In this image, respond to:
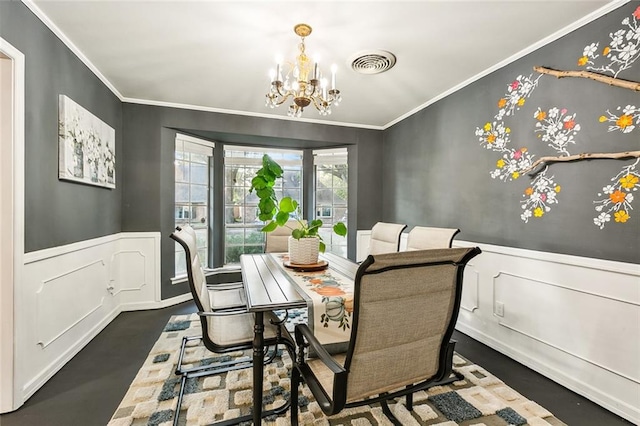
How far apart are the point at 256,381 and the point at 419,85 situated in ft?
9.47

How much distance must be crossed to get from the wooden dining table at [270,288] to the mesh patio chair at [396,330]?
9.4 inches

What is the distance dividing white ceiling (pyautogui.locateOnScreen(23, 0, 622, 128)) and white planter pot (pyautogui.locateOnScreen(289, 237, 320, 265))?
1.22 metres

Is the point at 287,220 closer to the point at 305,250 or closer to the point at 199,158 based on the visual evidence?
the point at 305,250

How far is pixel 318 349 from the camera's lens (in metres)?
1.11

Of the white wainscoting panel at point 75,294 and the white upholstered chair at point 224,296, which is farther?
the white upholstered chair at point 224,296

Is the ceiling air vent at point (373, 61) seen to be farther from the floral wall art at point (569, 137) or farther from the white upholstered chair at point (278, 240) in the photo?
the white upholstered chair at point (278, 240)

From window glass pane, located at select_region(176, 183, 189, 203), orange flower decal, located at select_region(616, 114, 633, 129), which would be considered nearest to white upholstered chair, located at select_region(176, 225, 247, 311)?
window glass pane, located at select_region(176, 183, 189, 203)

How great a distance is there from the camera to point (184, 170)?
3.73 metres

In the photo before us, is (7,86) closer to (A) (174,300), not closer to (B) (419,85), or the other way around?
(A) (174,300)

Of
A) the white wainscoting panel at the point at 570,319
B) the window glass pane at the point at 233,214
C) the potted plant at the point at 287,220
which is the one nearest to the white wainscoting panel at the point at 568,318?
the white wainscoting panel at the point at 570,319

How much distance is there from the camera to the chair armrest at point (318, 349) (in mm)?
1024

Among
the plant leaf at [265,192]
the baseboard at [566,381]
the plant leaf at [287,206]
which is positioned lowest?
the baseboard at [566,381]

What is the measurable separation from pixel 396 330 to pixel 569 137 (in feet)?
6.23

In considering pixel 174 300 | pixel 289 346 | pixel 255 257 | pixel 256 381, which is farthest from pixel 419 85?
pixel 174 300
